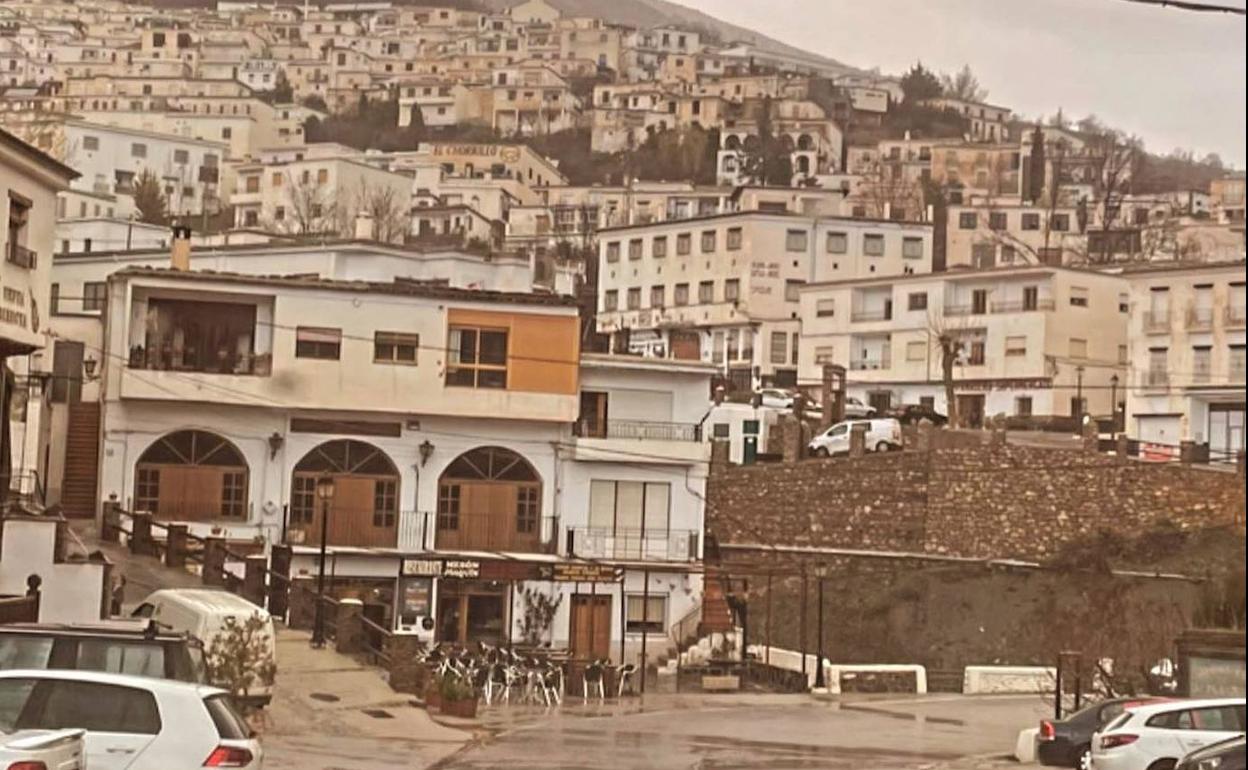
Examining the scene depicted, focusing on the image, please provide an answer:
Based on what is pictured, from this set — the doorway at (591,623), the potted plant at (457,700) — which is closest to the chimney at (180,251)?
the doorway at (591,623)

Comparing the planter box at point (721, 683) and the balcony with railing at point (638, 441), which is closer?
the planter box at point (721, 683)

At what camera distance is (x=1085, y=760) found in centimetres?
1811

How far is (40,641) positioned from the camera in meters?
14.3

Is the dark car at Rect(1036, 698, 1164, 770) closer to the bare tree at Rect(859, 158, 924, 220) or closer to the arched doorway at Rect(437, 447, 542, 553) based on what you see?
the arched doorway at Rect(437, 447, 542, 553)

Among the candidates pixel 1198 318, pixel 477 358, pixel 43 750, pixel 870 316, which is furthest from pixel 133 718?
pixel 870 316

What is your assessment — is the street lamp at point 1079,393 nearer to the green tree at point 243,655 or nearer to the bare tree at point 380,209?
the bare tree at point 380,209

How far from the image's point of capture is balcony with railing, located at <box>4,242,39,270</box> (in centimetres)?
2369

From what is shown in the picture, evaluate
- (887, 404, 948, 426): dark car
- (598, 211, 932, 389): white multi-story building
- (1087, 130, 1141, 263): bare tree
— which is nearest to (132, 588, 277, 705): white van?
(887, 404, 948, 426): dark car

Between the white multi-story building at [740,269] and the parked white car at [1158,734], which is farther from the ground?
the white multi-story building at [740,269]

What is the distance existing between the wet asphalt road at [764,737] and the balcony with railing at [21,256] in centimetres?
734

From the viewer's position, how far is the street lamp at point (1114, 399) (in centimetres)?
4784

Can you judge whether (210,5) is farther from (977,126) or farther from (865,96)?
(977,126)

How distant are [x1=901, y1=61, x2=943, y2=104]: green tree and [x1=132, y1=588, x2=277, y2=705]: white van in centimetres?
12487

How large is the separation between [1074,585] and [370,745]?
2127 cm
